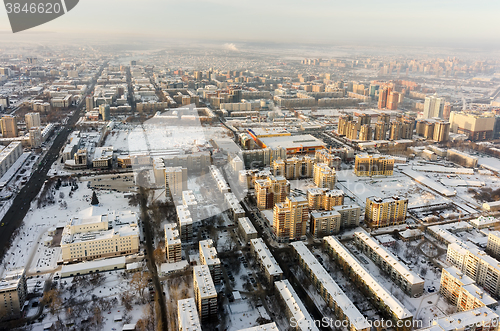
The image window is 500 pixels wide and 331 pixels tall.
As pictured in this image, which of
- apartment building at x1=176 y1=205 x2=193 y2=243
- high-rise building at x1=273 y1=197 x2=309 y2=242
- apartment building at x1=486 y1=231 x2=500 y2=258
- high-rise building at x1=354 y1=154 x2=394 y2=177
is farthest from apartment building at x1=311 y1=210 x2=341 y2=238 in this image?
high-rise building at x1=354 y1=154 x2=394 y2=177

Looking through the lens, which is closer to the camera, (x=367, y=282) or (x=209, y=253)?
(x=367, y=282)

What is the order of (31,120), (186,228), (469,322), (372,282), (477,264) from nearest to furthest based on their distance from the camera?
(469,322) → (372,282) → (477,264) → (186,228) → (31,120)

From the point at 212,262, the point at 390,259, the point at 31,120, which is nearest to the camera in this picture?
the point at 212,262

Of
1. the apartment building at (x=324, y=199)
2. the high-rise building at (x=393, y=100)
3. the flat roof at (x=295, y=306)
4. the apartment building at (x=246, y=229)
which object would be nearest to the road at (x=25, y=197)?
the apartment building at (x=246, y=229)

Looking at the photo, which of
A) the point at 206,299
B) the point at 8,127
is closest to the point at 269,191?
the point at 206,299

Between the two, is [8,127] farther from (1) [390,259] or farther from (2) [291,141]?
(1) [390,259]

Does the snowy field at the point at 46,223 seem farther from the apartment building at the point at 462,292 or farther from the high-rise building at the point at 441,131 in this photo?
the high-rise building at the point at 441,131

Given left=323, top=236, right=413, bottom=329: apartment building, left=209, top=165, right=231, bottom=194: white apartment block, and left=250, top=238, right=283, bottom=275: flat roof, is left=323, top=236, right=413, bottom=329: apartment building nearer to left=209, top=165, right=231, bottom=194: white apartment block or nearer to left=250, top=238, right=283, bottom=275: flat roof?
left=250, top=238, right=283, bottom=275: flat roof

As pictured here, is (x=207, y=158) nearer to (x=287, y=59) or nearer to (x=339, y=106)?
(x=339, y=106)
